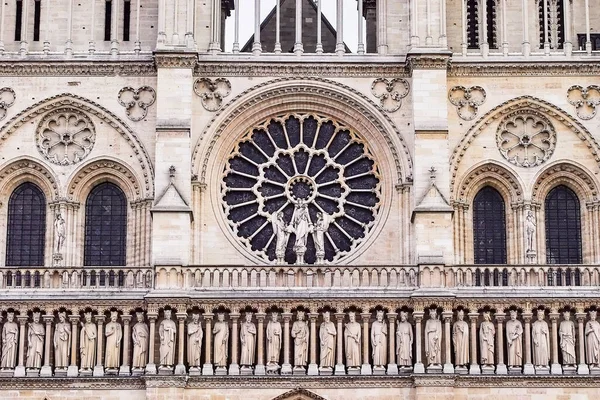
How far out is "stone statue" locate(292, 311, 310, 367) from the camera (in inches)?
1347

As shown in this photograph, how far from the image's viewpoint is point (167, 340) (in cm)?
3409

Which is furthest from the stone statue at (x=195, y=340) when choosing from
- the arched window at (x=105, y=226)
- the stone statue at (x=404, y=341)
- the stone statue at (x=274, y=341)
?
the stone statue at (x=404, y=341)

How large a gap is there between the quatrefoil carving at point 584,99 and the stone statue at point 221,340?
8484 mm

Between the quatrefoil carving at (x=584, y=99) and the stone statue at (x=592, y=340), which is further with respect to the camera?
the quatrefoil carving at (x=584, y=99)

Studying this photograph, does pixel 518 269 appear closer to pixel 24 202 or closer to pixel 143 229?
pixel 143 229

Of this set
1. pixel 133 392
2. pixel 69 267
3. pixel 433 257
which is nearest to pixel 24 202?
pixel 69 267

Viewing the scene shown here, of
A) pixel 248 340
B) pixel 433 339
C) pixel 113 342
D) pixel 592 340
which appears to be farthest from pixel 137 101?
pixel 592 340

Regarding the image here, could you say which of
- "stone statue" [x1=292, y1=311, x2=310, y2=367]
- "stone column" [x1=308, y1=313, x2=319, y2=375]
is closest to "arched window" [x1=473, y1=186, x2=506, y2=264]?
"stone column" [x1=308, y1=313, x2=319, y2=375]

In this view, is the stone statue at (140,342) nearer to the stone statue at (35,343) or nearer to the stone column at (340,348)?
the stone statue at (35,343)

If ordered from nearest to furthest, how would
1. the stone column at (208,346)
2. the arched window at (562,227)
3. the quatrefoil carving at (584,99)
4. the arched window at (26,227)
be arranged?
the stone column at (208,346) → the arched window at (26,227) → the arched window at (562,227) → the quatrefoil carving at (584,99)

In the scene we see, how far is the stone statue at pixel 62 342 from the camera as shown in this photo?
34281mm

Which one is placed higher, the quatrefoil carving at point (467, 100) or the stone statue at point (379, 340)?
the quatrefoil carving at point (467, 100)

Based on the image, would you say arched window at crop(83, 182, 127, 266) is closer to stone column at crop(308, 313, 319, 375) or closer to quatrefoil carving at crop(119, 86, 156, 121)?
quatrefoil carving at crop(119, 86, 156, 121)

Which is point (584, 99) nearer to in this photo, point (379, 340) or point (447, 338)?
point (447, 338)
